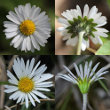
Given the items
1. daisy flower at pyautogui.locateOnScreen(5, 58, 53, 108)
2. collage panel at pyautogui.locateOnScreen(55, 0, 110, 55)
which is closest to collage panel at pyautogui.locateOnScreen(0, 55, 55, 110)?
daisy flower at pyautogui.locateOnScreen(5, 58, 53, 108)

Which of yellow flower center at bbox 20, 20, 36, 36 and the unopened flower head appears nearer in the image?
the unopened flower head

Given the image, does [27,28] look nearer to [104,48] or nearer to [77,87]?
[104,48]

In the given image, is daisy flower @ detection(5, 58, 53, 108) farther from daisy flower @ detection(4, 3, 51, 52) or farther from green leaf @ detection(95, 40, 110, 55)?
green leaf @ detection(95, 40, 110, 55)

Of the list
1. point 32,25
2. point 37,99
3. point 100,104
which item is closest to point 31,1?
point 32,25

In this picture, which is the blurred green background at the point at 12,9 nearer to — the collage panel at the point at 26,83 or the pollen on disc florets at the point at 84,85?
the collage panel at the point at 26,83

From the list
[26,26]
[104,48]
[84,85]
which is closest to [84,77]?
[84,85]

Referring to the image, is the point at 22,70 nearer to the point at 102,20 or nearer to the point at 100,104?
the point at 102,20
